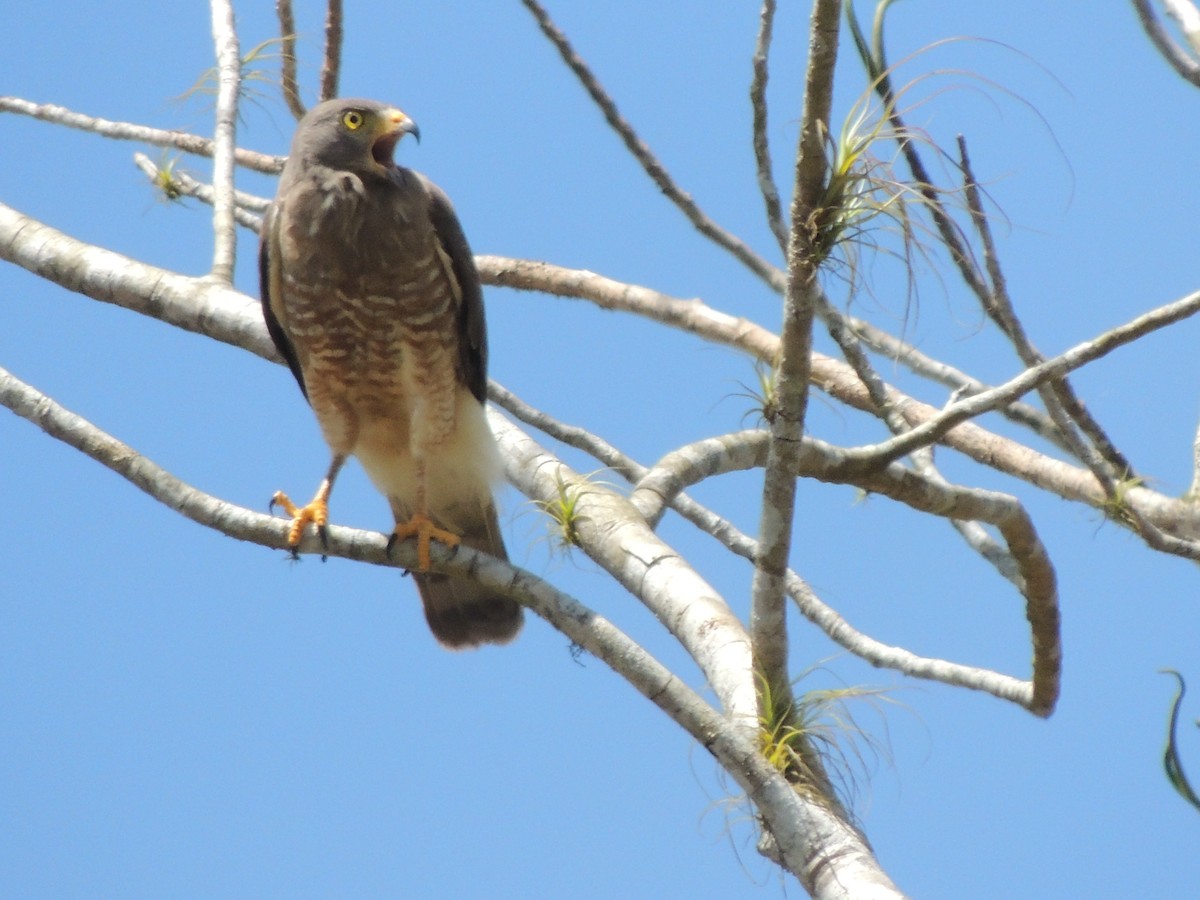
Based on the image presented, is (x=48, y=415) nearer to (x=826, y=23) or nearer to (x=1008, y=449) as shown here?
(x=826, y=23)

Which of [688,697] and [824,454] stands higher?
[824,454]

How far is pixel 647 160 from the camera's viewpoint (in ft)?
14.2

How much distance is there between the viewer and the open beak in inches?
169

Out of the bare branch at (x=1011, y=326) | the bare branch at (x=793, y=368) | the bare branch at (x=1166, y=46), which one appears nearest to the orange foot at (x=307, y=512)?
the bare branch at (x=793, y=368)

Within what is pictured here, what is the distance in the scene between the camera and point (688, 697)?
2787mm

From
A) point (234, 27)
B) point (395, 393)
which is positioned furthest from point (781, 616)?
point (234, 27)

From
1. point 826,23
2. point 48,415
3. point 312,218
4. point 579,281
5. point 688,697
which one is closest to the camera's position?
point 826,23

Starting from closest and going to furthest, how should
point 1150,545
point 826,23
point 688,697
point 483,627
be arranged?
point 826,23 → point 688,697 → point 1150,545 → point 483,627

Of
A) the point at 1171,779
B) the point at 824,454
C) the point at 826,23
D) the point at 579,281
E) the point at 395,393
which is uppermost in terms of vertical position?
the point at 579,281

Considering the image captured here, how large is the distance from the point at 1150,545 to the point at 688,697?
1.80 metres

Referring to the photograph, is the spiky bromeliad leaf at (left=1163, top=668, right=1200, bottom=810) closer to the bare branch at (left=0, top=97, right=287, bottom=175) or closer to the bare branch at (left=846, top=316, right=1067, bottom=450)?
the bare branch at (left=846, top=316, right=1067, bottom=450)

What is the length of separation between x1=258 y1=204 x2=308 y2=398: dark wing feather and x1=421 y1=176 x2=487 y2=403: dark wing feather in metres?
0.54

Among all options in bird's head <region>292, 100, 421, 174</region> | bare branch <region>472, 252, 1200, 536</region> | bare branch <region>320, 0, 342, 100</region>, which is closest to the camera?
bird's head <region>292, 100, 421, 174</region>

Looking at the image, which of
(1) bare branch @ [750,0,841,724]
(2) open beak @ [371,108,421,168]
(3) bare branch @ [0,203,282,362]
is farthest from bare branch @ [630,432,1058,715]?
(3) bare branch @ [0,203,282,362]
